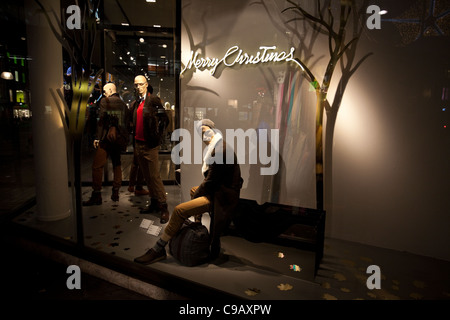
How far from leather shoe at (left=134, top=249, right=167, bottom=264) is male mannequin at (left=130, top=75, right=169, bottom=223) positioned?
3.37ft

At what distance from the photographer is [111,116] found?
14.0 ft

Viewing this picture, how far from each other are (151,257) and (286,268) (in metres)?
1.36

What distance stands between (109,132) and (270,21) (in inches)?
117

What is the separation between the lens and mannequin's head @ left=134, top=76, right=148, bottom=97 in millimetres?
3680

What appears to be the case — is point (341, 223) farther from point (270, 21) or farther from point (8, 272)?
point (8, 272)

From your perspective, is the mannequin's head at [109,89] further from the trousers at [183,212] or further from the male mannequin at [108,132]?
the trousers at [183,212]

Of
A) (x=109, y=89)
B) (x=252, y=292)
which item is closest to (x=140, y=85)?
(x=109, y=89)

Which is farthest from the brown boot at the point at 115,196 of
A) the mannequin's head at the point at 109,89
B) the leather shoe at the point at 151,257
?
the leather shoe at the point at 151,257

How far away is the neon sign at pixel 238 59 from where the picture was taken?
11.1ft

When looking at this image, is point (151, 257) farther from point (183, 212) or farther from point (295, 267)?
point (295, 267)
